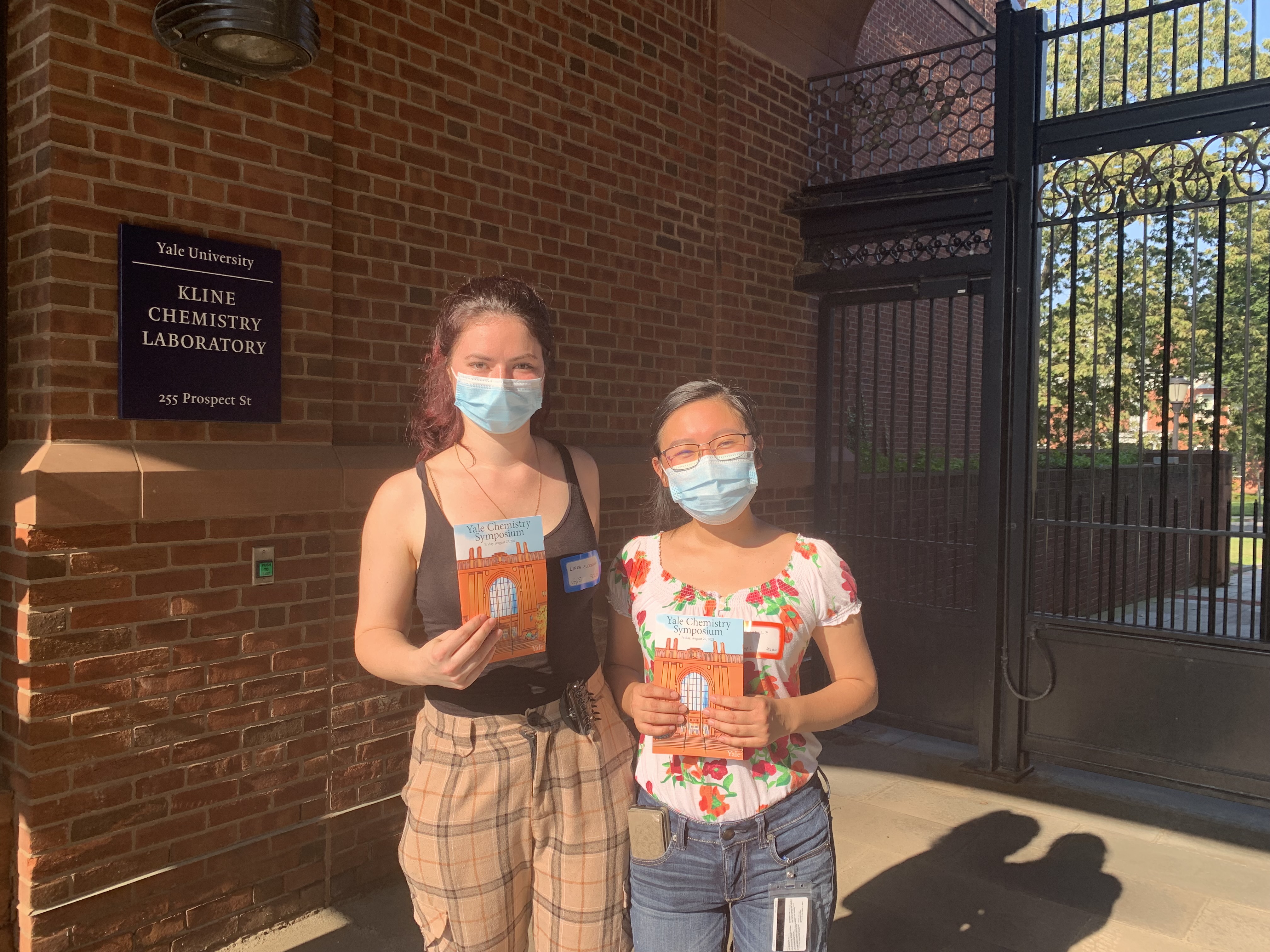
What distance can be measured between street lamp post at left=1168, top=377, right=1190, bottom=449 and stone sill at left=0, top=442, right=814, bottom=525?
3676mm

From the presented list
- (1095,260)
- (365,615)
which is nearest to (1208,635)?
(1095,260)

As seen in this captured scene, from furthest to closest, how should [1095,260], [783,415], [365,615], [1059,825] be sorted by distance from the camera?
[783,415]
[1095,260]
[1059,825]
[365,615]

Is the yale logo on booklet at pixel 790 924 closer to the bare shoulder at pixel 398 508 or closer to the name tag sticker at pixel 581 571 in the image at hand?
the name tag sticker at pixel 581 571

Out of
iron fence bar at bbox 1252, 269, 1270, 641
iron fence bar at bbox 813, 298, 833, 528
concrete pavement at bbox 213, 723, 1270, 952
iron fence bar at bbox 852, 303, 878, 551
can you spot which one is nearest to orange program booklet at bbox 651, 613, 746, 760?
concrete pavement at bbox 213, 723, 1270, 952

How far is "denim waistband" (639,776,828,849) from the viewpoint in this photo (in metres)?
1.87

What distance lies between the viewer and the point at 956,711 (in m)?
5.61

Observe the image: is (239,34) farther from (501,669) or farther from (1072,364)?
(1072,364)

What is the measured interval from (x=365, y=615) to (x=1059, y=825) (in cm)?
389

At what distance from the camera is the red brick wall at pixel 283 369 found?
2859 mm

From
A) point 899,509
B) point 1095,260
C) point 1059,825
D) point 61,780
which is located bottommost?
point 1059,825

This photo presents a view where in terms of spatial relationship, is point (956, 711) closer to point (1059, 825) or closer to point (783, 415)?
point (1059, 825)

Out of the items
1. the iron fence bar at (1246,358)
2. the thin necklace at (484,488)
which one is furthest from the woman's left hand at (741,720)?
the iron fence bar at (1246,358)

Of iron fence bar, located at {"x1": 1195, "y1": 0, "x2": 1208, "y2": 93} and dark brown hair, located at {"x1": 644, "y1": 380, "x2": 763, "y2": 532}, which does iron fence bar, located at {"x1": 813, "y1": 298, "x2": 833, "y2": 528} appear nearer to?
iron fence bar, located at {"x1": 1195, "y1": 0, "x2": 1208, "y2": 93}

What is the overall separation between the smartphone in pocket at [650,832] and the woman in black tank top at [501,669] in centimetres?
15
